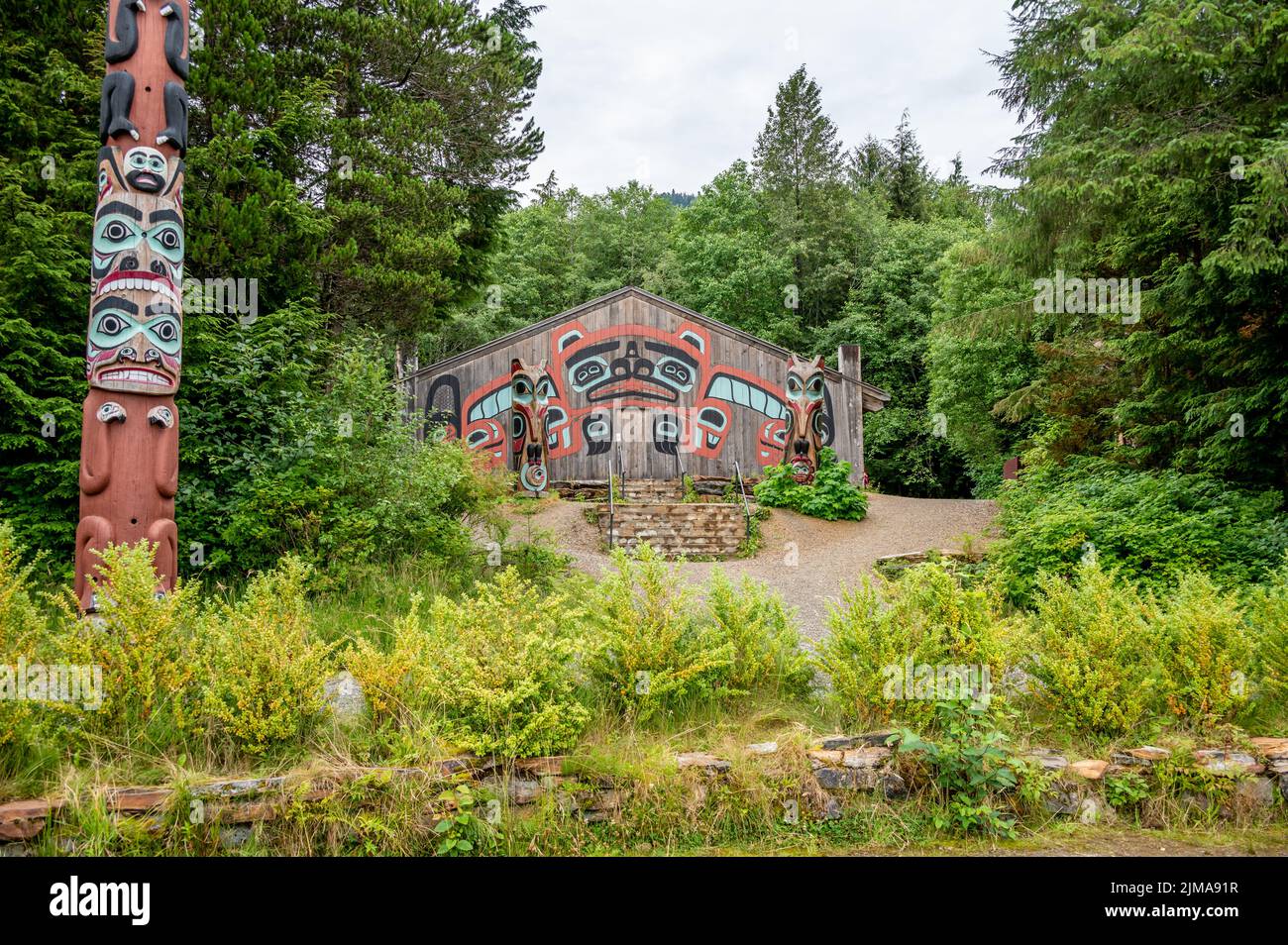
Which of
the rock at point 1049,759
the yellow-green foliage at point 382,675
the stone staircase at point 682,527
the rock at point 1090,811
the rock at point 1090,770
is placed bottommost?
the rock at point 1090,811

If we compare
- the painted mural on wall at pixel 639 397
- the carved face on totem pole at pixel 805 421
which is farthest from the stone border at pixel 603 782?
the painted mural on wall at pixel 639 397

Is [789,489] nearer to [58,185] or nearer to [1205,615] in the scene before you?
[1205,615]

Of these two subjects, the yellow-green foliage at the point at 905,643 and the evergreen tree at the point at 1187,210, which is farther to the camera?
the evergreen tree at the point at 1187,210

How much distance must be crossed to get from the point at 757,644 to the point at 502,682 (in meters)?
1.92

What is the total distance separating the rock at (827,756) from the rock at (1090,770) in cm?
138

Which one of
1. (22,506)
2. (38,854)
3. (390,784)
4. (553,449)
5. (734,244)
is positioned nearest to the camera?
(38,854)

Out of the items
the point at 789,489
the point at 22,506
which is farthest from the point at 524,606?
the point at 789,489

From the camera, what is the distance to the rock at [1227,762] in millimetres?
4715

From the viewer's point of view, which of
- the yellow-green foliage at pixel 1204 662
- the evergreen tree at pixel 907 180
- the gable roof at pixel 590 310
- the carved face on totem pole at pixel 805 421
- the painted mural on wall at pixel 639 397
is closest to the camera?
the yellow-green foliage at pixel 1204 662

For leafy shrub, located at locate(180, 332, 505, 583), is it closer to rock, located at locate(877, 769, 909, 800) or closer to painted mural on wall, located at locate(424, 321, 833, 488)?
rock, located at locate(877, 769, 909, 800)

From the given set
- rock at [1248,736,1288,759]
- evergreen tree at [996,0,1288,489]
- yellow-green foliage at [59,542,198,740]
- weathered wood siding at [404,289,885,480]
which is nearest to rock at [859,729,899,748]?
rock at [1248,736,1288,759]

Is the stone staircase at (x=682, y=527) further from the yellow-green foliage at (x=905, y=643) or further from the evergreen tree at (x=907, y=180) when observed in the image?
the evergreen tree at (x=907, y=180)

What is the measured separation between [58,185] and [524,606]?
30.8ft

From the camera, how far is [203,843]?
3.92 meters
